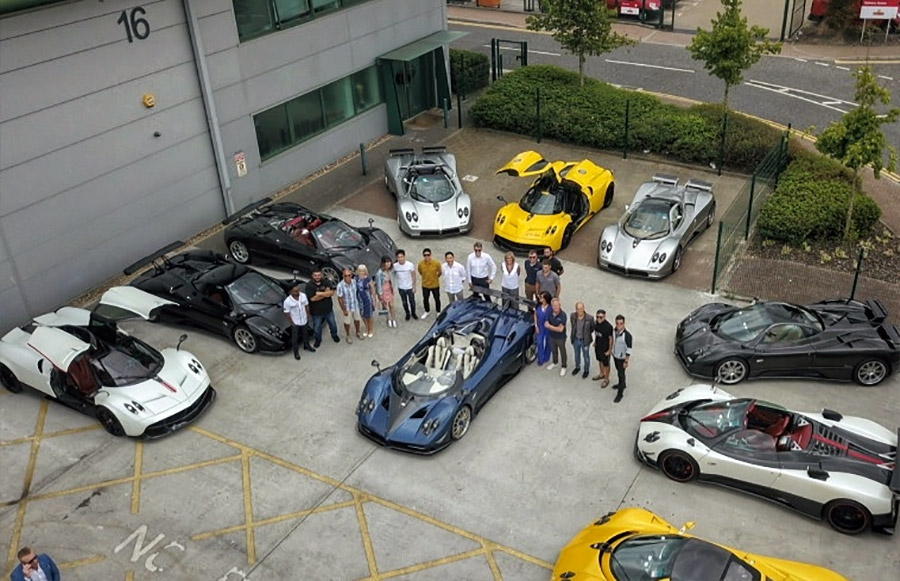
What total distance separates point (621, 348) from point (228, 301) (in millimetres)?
6879

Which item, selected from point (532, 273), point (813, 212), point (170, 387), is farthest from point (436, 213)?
point (813, 212)

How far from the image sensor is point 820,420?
434 inches

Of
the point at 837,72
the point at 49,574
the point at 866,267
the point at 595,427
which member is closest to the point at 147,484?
the point at 49,574

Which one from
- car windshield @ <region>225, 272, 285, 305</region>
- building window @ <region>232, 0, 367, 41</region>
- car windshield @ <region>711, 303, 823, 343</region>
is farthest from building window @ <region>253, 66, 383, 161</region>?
car windshield @ <region>711, 303, 823, 343</region>

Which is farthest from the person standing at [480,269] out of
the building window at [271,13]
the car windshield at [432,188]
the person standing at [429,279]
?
the building window at [271,13]

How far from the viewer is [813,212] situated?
16.8 m

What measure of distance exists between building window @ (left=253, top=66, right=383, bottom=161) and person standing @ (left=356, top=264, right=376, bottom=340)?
7205 millimetres

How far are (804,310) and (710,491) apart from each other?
3912mm

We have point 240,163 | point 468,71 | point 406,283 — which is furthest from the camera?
point 468,71

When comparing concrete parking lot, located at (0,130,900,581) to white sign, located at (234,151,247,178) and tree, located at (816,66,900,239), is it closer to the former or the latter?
tree, located at (816,66,900,239)

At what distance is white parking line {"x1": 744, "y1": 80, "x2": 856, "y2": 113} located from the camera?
24650 mm

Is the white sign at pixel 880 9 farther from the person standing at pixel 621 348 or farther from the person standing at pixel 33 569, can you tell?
the person standing at pixel 33 569

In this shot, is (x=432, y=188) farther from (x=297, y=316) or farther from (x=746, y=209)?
(x=746, y=209)

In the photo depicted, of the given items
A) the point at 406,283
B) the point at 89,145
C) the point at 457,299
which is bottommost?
the point at 457,299
